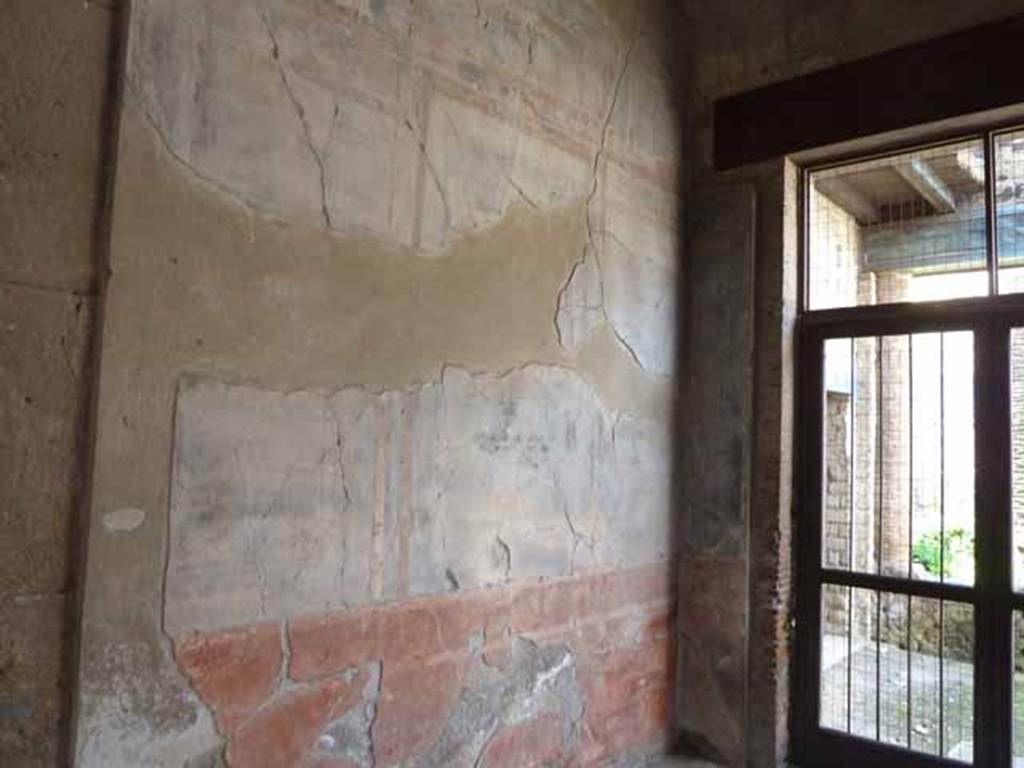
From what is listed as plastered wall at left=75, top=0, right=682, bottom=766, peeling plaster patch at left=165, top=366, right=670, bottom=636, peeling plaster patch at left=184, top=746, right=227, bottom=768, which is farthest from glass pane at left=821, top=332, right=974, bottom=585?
peeling plaster patch at left=184, top=746, right=227, bottom=768

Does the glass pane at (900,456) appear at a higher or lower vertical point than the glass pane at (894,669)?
higher

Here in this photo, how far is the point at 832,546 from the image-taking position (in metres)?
3.61

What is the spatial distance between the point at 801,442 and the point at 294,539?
2505 mm

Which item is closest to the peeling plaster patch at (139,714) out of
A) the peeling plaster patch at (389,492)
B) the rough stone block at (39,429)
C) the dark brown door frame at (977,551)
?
the peeling plaster patch at (389,492)

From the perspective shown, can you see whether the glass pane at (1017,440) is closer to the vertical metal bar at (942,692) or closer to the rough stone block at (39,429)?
the vertical metal bar at (942,692)

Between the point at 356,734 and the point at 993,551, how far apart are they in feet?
8.62

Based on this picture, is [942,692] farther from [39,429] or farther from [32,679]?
[39,429]

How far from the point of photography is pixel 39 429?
5.83ft

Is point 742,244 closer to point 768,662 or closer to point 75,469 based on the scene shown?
point 768,662

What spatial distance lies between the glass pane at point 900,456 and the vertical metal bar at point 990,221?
0.27 m

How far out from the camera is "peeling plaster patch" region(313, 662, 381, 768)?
2.27 metres

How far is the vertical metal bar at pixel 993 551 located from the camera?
10.2 feet

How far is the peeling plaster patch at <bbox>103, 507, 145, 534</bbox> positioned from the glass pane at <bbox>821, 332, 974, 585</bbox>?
2971 mm

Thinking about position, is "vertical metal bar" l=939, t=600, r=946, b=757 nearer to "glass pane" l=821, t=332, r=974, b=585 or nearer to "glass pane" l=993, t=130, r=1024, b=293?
"glass pane" l=821, t=332, r=974, b=585
